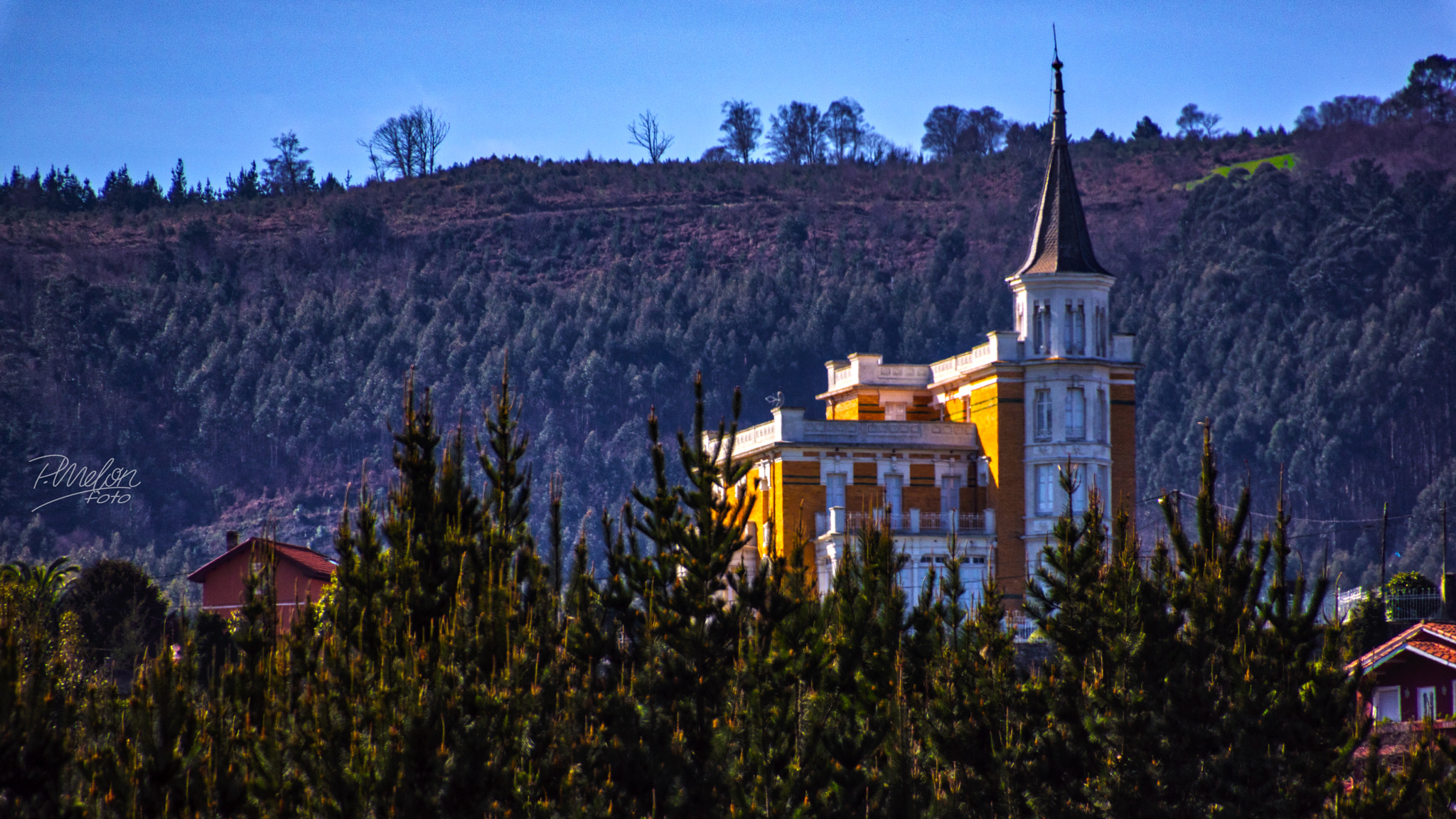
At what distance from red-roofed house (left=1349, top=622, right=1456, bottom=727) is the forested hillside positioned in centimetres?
8756

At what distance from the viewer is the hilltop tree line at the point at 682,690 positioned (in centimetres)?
1952

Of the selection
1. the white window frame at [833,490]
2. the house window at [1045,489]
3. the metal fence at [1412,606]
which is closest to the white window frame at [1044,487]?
the house window at [1045,489]

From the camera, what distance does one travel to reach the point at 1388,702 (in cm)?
4644

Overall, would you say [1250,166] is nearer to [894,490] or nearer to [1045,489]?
[1045,489]

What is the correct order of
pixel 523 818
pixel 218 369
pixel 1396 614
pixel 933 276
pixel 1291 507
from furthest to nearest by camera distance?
pixel 933 276, pixel 218 369, pixel 1291 507, pixel 1396 614, pixel 523 818

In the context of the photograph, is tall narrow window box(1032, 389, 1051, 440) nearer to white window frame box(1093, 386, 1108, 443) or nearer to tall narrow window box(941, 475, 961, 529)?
white window frame box(1093, 386, 1108, 443)

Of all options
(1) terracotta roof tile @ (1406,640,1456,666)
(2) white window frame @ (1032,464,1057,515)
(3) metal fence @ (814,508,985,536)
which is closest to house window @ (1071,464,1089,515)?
(2) white window frame @ (1032,464,1057,515)

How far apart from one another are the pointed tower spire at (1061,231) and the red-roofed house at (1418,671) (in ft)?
94.6

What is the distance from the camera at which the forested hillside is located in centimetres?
14912

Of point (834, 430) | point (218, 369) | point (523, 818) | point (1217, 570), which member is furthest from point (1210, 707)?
point (218, 369)

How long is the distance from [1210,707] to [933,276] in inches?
6257

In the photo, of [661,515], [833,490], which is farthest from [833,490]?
[661,515]

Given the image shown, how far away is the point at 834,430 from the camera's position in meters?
69.4

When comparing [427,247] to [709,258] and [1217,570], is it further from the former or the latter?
[1217,570]
